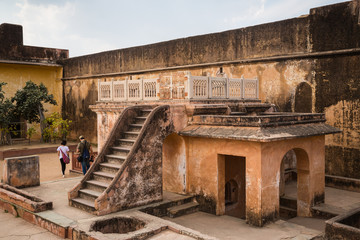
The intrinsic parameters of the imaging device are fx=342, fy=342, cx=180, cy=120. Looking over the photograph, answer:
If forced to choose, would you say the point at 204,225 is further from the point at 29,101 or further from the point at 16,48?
the point at 16,48

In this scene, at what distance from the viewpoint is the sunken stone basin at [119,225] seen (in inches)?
236

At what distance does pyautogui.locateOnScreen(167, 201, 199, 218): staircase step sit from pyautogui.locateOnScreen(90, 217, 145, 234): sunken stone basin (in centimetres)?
119

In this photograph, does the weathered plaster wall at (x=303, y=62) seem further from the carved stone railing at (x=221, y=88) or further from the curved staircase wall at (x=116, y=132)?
the curved staircase wall at (x=116, y=132)

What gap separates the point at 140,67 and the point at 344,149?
974 cm

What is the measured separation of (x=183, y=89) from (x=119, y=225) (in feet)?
11.1

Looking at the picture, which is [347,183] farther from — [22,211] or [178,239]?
[22,211]

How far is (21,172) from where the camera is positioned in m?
8.59

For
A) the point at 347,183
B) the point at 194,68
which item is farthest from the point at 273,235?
the point at 194,68

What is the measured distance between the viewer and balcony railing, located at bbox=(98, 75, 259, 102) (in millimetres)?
8047

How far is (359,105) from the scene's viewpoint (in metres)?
9.35

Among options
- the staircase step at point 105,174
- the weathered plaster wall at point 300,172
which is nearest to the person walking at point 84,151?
the staircase step at point 105,174

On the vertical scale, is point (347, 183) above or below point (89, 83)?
below

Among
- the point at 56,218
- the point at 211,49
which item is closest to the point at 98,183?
the point at 56,218

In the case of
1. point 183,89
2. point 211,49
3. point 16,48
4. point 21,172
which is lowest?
point 21,172
